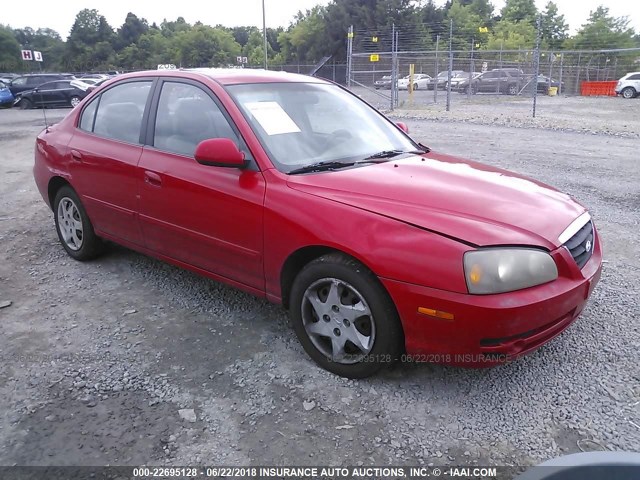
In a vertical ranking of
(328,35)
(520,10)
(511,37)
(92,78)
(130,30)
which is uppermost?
(130,30)

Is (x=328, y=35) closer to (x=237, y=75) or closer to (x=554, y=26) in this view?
(x=554, y=26)

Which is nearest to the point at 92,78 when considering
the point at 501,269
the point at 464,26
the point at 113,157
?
the point at 113,157

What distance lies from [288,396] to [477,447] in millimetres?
975

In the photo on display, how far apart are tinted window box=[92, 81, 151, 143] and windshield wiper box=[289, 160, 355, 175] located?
148 centimetres

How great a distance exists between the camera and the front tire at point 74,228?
181 inches

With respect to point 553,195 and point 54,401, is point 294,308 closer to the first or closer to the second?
point 54,401

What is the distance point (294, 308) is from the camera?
10.2ft

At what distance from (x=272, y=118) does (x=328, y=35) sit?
6736cm

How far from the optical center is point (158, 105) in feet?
12.9

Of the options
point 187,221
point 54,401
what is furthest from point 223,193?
point 54,401

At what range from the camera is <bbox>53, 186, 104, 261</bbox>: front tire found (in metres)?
4.60

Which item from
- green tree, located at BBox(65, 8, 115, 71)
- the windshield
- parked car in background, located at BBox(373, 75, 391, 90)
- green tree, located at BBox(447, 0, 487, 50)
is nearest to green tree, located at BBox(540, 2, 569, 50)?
green tree, located at BBox(447, 0, 487, 50)

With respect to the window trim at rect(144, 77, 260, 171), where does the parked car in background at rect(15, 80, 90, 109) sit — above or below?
above

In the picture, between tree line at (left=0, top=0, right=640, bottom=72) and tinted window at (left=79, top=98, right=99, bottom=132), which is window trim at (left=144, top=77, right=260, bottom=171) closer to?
tinted window at (left=79, top=98, right=99, bottom=132)
